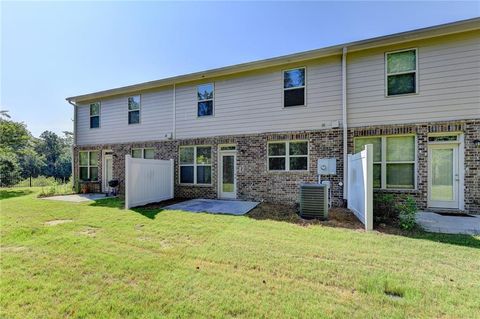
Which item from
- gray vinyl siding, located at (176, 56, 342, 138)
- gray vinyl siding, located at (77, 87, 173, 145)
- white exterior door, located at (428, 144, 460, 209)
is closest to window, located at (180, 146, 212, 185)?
gray vinyl siding, located at (176, 56, 342, 138)

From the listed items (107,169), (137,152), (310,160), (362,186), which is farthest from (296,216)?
(107,169)

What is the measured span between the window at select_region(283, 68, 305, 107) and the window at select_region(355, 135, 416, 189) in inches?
108

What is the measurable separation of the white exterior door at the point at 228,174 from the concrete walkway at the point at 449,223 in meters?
6.18

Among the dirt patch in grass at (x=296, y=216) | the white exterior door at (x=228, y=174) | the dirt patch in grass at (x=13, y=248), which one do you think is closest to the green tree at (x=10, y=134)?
the white exterior door at (x=228, y=174)

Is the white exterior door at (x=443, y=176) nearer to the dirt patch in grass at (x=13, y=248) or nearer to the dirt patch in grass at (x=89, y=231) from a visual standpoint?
the dirt patch in grass at (x=89, y=231)

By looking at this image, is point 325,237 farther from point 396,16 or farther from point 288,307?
point 396,16

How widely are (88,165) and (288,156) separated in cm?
1125

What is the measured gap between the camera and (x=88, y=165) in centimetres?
1294

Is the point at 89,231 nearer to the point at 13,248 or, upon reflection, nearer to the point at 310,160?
the point at 13,248

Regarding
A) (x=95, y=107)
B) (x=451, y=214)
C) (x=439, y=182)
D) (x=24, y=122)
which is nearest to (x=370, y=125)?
(x=439, y=182)

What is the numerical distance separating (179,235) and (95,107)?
1132cm

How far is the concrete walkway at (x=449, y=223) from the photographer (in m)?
5.12

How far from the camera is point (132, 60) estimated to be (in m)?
11.5

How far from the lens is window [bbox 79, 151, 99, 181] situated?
1275 cm
